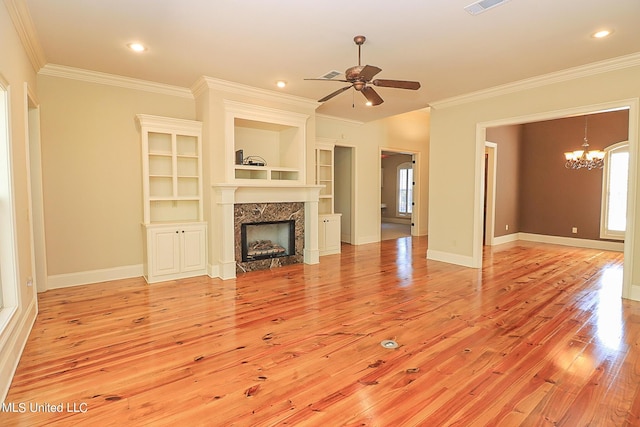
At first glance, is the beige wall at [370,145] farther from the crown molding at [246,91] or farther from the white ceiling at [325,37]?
the white ceiling at [325,37]

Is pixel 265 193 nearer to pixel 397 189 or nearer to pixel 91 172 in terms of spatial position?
pixel 91 172

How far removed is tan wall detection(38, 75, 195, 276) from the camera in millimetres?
4324

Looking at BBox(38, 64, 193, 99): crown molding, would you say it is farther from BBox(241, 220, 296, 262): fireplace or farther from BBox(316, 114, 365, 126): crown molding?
BBox(316, 114, 365, 126): crown molding

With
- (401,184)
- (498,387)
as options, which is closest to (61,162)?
(498,387)

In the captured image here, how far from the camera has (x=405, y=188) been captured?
12820 mm

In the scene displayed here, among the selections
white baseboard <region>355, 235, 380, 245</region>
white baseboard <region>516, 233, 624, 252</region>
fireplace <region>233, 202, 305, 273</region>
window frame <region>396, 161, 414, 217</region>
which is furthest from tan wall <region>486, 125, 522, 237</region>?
fireplace <region>233, 202, 305, 273</region>

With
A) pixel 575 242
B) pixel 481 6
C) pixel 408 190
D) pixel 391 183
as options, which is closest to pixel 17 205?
pixel 481 6

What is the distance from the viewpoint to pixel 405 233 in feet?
31.7

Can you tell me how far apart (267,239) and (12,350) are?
3.67 meters

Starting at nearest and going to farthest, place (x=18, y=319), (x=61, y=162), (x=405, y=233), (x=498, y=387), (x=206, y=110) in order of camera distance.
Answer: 1. (x=498, y=387)
2. (x=18, y=319)
3. (x=61, y=162)
4. (x=206, y=110)
5. (x=405, y=233)

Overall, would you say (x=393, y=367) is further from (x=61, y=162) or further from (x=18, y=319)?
(x=61, y=162)

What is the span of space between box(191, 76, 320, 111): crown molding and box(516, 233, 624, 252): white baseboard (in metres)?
6.41

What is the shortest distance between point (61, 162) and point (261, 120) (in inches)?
108

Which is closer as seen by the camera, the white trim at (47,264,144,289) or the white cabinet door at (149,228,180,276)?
the white trim at (47,264,144,289)
